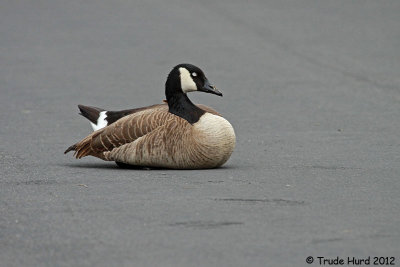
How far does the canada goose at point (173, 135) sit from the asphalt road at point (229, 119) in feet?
0.55

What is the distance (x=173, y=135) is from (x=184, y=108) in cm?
43

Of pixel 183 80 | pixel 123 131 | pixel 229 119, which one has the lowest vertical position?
pixel 229 119

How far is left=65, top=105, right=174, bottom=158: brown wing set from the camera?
33.5 ft

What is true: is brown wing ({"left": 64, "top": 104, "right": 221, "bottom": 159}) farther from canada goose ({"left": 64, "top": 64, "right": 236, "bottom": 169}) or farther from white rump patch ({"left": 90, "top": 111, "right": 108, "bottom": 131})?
white rump patch ({"left": 90, "top": 111, "right": 108, "bottom": 131})

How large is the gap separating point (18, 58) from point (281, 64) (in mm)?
5350

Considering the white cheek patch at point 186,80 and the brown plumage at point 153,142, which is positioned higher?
the white cheek patch at point 186,80

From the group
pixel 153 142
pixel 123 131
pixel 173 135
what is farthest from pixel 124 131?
pixel 173 135

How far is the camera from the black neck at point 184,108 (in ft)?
33.4

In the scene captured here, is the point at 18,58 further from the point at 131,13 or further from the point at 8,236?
the point at 8,236

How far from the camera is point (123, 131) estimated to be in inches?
407

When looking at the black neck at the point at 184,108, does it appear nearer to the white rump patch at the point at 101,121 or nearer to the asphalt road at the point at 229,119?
the asphalt road at the point at 229,119

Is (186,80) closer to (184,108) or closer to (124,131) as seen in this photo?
(184,108)

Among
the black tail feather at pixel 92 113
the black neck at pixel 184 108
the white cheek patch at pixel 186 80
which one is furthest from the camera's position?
the black tail feather at pixel 92 113

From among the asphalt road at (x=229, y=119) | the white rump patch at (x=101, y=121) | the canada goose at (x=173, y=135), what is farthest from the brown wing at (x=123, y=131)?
the white rump patch at (x=101, y=121)
